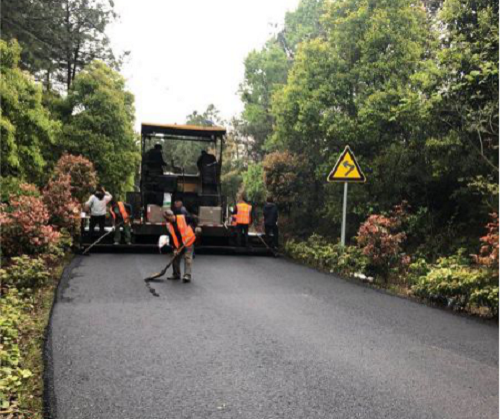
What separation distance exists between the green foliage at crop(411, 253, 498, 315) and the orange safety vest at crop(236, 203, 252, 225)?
22.5ft

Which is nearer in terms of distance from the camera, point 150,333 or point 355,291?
point 150,333

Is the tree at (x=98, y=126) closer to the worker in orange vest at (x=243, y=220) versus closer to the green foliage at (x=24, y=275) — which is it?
the worker in orange vest at (x=243, y=220)

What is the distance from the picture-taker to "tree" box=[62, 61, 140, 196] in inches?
1040

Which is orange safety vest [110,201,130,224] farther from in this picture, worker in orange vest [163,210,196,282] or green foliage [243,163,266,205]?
green foliage [243,163,266,205]

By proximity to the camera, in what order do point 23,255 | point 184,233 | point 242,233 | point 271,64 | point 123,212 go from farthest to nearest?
point 271,64 < point 242,233 < point 123,212 < point 184,233 < point 23,255

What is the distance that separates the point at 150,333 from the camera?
6047 mm

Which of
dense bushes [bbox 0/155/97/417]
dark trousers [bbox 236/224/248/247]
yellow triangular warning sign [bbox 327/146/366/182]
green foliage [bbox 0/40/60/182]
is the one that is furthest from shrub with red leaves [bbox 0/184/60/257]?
yellow triangular warning sign [bbox 327/146/366/182]

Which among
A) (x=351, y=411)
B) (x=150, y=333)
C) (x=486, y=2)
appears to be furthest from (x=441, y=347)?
(x=486, y=2)

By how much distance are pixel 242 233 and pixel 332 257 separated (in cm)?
373

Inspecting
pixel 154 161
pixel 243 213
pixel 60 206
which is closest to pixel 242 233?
pixel 243 213

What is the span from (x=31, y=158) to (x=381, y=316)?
1042 centimetres

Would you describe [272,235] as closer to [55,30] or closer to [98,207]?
[98,207]

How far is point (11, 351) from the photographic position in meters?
4.96

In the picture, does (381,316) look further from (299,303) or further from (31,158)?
(31,158)
